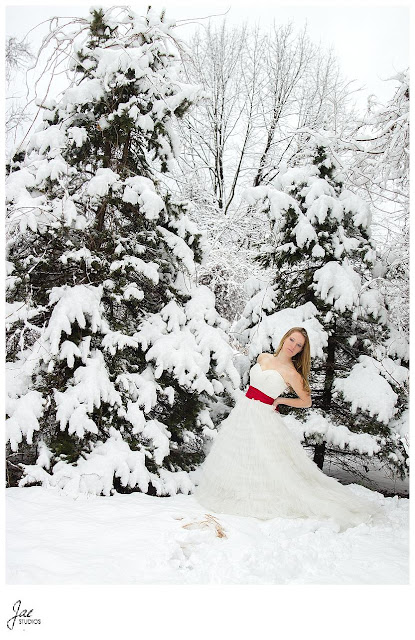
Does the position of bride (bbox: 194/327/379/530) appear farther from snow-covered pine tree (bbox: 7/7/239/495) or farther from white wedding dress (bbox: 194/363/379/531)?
snow-covered pine tree (bbox: 7/7/239/495)

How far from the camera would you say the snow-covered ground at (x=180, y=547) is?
2674 millimetres

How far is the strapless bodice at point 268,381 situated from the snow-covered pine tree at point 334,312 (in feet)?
Result: 3.57

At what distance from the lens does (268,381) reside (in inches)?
157

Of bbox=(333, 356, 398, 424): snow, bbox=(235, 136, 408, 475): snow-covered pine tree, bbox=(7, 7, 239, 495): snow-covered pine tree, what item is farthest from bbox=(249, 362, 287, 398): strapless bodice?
bbox=(333, 356, 398, 424): snow

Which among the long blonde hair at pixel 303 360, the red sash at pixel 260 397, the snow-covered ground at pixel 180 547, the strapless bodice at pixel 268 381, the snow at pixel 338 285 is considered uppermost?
the snow at pixel 338 285

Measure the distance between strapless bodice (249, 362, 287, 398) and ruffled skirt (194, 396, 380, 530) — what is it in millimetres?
151

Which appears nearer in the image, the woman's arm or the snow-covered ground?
the snow-covered ground

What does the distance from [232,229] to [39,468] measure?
7962mm

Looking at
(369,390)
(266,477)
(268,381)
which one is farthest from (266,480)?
(369,390)

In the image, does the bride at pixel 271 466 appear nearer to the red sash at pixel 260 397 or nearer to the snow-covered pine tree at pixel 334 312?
the red sash at pixel 260 397

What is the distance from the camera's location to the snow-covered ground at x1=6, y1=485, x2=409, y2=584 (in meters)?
2.67

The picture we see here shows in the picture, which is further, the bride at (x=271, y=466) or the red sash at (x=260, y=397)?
the red sash at (x=260, y=397)

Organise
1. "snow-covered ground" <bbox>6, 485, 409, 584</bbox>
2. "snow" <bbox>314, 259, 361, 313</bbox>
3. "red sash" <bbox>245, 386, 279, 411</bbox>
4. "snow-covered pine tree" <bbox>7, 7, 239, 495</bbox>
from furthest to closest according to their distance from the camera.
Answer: "snow" <bbox>314, 259, 361, 313</bbox>
"snow-covered pine tree" <bbox>7, 7, 239, 495</bbox>
"red sash" <bbox>245, 386, 279, 411</bbox>
"snow-covered ground" <bbox>6, 485, 409, 584</bbox>

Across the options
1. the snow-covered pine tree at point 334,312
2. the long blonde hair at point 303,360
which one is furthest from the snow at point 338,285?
the long blonde hair at point 303,360
